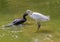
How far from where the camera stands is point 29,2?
1466 cm

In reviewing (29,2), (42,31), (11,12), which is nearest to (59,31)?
(42,31)

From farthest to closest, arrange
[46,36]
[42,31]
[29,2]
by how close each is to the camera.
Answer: [29,2] → [42,31] → [46,36]

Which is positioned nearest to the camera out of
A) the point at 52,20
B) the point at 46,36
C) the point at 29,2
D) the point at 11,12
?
the point at 46,36

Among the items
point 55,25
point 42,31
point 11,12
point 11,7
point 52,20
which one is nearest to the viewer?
point 42,31

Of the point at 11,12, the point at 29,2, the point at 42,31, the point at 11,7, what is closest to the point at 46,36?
the point at 42,31

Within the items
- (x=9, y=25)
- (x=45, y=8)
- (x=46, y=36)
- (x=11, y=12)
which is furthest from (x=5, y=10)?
(x=46, y=36)

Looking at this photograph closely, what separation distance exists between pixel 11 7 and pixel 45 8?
76.5 inches

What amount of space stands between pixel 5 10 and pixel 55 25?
13.0 ft

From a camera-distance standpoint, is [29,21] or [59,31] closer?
[59,31]

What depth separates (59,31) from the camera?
28.1 feet

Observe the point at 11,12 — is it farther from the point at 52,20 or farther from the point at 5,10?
the point at 52,20

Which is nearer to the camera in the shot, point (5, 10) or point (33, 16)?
point (33, 16)

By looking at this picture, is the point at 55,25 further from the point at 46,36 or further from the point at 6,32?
the point at 6,32

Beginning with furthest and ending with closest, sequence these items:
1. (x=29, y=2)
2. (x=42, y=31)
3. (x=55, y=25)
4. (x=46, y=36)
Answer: (x=29, y=2)
(x=55, y=25)
(x=42, y=31)
(x=46, y=36)
